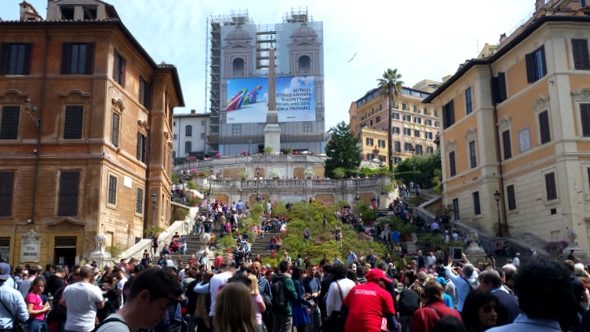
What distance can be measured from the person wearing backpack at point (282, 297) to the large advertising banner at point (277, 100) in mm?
83071

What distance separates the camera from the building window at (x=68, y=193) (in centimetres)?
2748

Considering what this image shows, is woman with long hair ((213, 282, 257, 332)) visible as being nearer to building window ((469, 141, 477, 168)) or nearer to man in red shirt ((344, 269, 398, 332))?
man in red shirt ((344, 269, 398, 332))

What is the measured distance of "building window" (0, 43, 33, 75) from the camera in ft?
96.4

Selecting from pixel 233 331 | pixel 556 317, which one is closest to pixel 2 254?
pixel 233 331

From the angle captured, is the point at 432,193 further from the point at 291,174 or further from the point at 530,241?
the point at 291,174

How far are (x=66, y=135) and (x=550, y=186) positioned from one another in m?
25.4

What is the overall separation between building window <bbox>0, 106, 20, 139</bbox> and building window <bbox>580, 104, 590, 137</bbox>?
29.2 m

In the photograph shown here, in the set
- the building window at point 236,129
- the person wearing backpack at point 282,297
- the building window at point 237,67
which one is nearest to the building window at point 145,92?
the person wearing backpack at point 282,297

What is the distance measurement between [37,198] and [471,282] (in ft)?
78.2

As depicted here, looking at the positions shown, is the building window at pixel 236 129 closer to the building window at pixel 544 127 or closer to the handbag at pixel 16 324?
the building window at pixel 544 127

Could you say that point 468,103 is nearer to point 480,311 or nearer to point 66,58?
point 66,58

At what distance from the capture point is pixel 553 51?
3014 centimetres

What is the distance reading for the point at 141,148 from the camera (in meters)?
33.8

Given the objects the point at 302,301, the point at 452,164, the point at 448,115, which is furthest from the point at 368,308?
the point at 448,115
